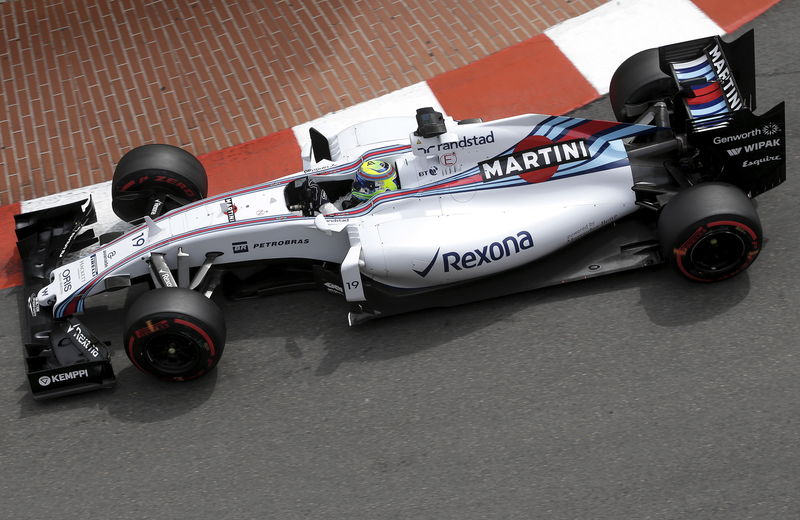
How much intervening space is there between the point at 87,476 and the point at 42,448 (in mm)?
419

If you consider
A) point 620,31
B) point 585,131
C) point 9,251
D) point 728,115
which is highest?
point 728,115

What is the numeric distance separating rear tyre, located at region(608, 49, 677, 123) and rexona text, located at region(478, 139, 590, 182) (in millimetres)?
909

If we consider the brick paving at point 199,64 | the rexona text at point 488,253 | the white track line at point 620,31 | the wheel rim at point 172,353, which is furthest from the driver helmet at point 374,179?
the white track line at point 620,31

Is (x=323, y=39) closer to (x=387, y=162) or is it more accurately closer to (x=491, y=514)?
(x=387, y=162)

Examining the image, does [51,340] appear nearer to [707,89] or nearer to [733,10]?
[707,89]

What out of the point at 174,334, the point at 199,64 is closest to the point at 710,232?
the point at 174,334

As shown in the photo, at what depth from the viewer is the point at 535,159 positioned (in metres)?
6.05

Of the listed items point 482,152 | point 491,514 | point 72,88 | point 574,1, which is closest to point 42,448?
point 491,514

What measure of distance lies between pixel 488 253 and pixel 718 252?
145cm

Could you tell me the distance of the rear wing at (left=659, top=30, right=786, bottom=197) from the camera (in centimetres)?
579

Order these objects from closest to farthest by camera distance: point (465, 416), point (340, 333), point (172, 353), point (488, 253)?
point (465, 416) → point (172, 353) → point (488, 253) → point (340, 333)

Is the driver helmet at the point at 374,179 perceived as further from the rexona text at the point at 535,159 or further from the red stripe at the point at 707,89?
the red stripe at the point at 707,89

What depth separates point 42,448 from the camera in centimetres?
568

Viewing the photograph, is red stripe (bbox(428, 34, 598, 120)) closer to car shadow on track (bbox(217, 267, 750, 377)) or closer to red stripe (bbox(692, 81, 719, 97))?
red stripe (bbox(692, 81, 719, 97))
